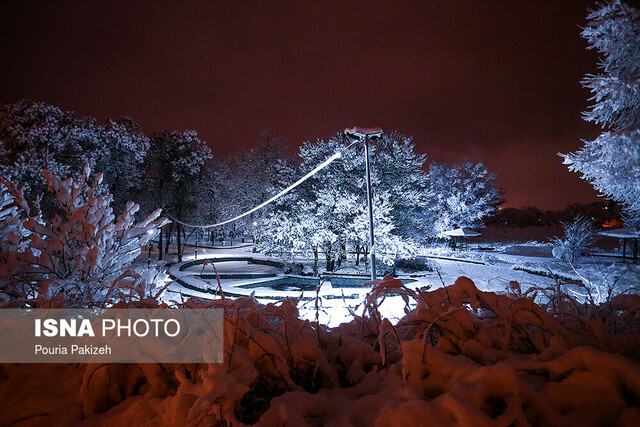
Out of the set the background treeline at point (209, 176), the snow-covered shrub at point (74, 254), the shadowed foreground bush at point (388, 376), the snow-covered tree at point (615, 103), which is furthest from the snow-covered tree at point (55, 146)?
the snow-covered tree at point (615, 103)

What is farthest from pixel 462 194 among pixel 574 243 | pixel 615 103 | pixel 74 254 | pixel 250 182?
pixel 74 254

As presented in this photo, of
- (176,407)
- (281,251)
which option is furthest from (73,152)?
(176,407)

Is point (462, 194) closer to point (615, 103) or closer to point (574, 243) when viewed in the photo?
point (574, 243)

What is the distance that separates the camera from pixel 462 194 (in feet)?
123

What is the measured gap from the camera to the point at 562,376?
3.80ft

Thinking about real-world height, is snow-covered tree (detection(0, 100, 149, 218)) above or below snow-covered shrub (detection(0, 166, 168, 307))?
above

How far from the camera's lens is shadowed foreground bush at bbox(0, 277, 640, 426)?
103cm

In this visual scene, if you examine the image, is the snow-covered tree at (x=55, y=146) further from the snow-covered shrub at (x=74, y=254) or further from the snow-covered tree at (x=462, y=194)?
the snow-covered tree at (x=462, y=194)

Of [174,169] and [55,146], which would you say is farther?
[174,169]

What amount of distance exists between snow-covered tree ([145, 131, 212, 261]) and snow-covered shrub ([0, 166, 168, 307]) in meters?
22.4

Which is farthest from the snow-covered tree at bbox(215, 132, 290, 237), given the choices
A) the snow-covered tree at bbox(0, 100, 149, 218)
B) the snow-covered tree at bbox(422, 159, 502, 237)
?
the snow-covered tree at bbox(422, 159, 502, 237)
